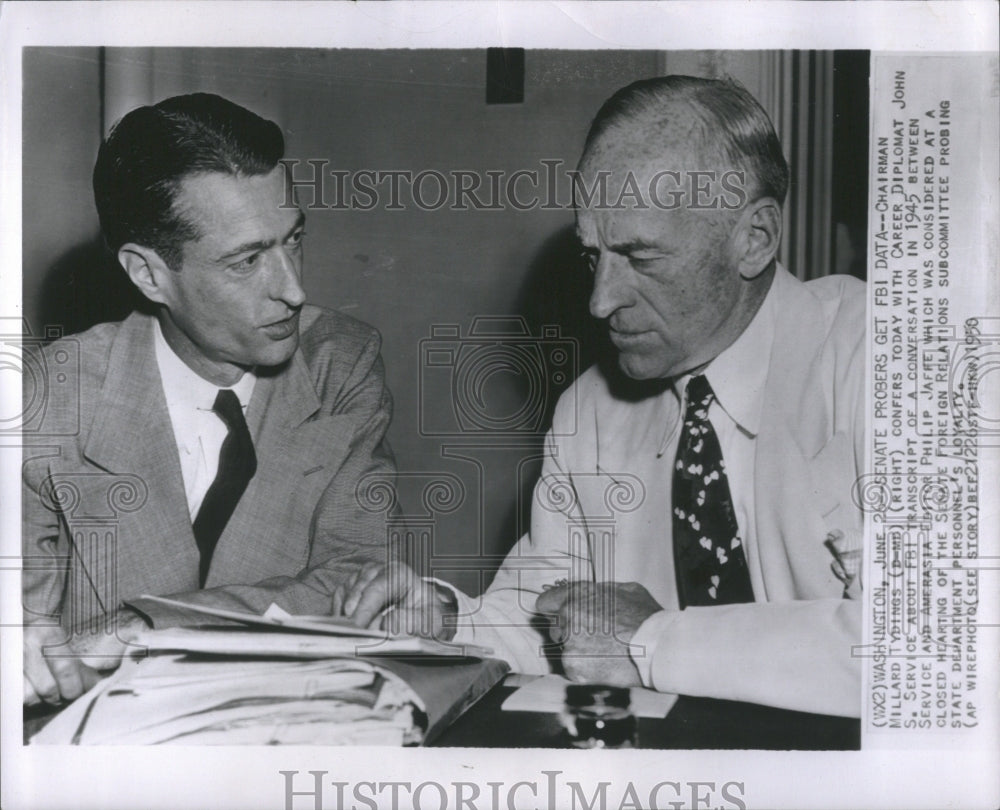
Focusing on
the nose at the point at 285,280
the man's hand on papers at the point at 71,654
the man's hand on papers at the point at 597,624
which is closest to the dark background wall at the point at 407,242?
the nose at the point at 285,280

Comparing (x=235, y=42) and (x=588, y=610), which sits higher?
(x=235, y=42)

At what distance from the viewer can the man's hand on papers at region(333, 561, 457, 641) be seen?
173cm

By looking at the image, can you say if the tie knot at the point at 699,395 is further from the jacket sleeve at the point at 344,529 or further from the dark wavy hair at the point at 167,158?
the dark wavy hair at the point at 167,158

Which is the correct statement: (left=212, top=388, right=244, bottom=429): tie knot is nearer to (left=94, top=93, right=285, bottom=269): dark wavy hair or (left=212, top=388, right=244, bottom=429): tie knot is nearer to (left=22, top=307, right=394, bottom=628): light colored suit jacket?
(left=22, top=307, right=394, bottom=628): light colored suit jacket

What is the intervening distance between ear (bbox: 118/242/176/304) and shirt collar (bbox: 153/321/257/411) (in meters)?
0.07

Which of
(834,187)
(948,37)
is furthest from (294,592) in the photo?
(948,37)

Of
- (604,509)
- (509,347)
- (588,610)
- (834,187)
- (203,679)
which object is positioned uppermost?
(834,187)

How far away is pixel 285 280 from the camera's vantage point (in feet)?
5.68

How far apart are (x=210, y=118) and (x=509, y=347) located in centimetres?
60

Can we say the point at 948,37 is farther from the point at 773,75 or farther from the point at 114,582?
the point at 114,582

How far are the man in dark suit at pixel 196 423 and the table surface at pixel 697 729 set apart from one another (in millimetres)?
306

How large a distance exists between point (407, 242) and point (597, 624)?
0.68 m

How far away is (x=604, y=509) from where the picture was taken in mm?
1735

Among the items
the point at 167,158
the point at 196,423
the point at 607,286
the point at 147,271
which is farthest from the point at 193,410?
the point at 607,286
